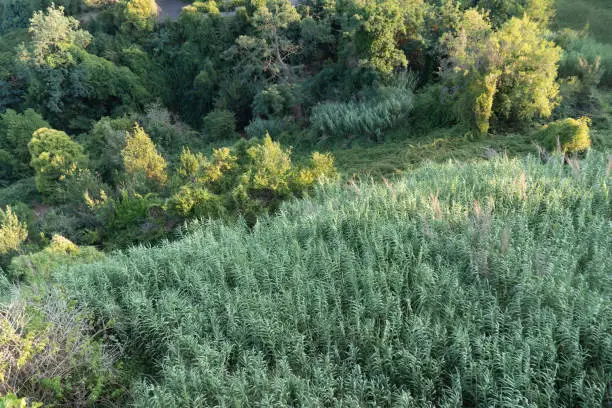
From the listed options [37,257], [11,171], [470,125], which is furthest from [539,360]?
[11,171]

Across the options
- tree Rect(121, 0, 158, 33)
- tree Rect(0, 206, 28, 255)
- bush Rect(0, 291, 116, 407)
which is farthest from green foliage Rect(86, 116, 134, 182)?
bush Rect(0, 291, 116, 407)

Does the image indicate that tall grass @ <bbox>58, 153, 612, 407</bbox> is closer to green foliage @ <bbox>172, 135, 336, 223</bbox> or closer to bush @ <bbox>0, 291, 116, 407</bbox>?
bush @ <bbox>0, 291, 116, 407</bbox>

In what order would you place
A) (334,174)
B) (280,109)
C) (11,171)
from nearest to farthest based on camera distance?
1. (334,174)
2. (280,109)
3. (11,171)

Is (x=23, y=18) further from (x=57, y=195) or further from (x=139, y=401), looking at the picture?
(x=139, y=401)

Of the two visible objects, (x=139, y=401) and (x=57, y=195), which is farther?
(x=57, y=195)

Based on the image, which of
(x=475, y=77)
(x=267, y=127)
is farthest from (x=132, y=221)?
(x=475, y=77)

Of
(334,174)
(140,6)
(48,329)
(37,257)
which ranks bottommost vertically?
(37,257)
